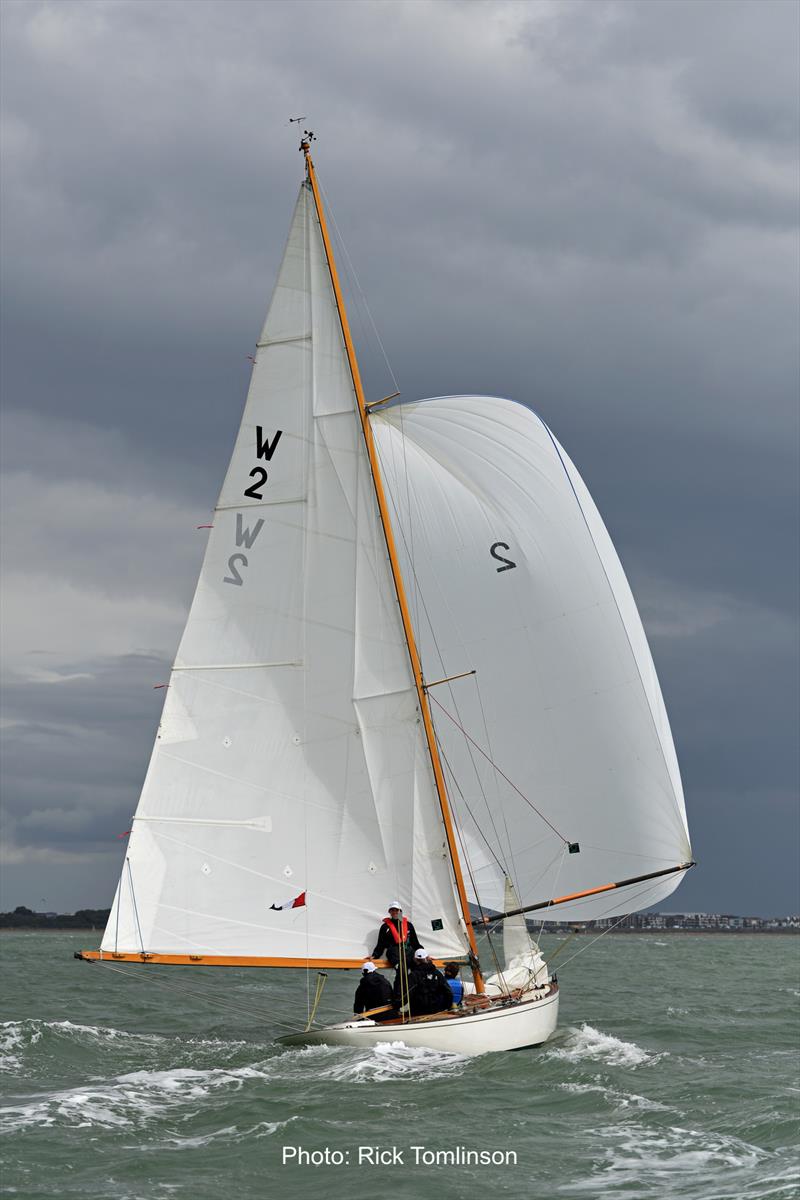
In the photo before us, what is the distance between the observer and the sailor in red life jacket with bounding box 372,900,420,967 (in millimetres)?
22000

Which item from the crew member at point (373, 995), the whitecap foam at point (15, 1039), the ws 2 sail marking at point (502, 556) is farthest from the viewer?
the ws 2 sail marking at point (502, 556)

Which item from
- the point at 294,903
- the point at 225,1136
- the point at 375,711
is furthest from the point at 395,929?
the point at 225,1136

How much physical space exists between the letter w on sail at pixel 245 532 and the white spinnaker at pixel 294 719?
0.03 m

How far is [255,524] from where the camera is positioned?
2383 centimetres

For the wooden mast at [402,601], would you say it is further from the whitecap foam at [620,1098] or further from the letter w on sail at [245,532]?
the whitecap foam at [620,1098]

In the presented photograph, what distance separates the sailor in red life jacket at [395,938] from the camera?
866 inches

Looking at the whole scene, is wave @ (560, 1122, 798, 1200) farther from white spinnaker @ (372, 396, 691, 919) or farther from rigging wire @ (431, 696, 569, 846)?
rigging wire @ (431, 696, 569, 846)

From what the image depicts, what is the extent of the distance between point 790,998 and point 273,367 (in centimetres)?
2730

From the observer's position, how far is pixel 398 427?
1001 inches

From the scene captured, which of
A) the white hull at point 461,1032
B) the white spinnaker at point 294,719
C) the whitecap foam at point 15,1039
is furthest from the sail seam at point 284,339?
the whitecap foam at point 15,1039

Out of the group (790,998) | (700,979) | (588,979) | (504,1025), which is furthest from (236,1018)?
(700,979)

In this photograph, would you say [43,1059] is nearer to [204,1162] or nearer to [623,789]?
[204,1162]

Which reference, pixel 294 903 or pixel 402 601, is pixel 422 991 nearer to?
pixel 294 903

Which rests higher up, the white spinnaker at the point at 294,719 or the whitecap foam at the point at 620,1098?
the white spinnaker at the point at 294,719
